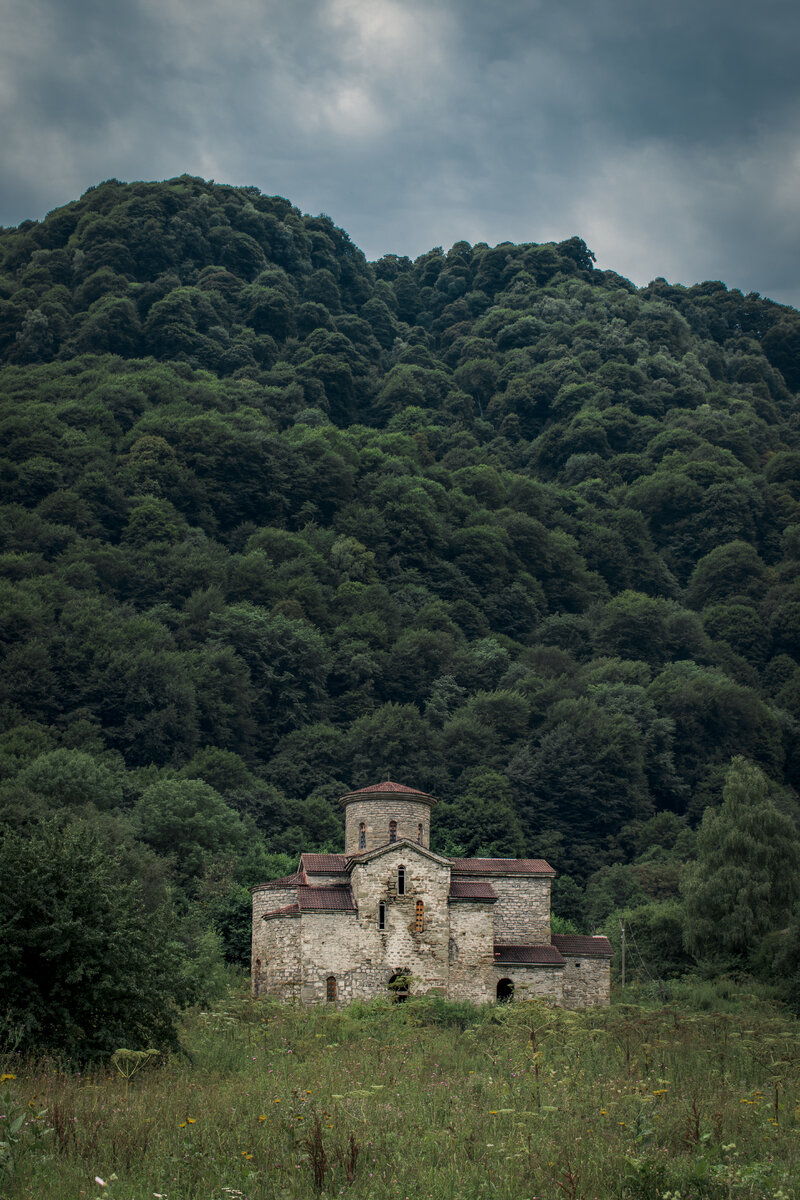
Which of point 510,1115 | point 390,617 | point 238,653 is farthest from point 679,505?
point 510,1115

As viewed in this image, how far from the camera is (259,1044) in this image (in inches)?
802

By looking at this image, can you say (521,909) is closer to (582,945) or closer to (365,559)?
(582,945)

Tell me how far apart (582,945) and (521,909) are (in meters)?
2.26

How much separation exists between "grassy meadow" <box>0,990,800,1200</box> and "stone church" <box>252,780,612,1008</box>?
14.3 m

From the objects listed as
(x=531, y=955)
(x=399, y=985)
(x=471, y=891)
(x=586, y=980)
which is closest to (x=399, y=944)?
(x=399, y=985)

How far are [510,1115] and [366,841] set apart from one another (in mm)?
25820

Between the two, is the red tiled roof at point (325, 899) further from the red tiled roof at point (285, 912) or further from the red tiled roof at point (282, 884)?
the red tiled roof at point (282, 884)

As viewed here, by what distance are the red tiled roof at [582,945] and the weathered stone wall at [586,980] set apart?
188 millimetres

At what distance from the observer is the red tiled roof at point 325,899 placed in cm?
3450

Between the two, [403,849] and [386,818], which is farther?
[386,818]

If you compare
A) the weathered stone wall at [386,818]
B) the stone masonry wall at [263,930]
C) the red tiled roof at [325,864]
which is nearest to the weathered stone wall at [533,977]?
the weathered stone wall at [386,818]

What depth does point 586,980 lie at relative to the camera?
3772cm

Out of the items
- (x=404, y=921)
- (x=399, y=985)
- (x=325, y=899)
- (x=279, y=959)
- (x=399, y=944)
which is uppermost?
(x=325, y=899)

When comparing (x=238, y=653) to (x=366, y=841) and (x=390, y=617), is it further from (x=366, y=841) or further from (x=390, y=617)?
(x=366, y=841)
